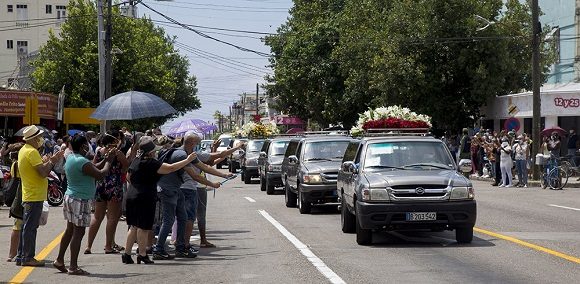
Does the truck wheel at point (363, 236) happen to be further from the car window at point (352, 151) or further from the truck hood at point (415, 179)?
the car window at point (352, 151)

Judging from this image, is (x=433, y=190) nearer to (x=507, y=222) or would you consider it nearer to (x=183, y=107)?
(x=507, y=222)

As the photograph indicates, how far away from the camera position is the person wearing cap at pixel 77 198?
1218cm

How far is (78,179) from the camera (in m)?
12.3

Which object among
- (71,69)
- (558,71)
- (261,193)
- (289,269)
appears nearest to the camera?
(289,269)

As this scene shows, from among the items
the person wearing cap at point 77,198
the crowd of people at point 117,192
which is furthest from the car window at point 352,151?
the person wearing cap at point 77,198

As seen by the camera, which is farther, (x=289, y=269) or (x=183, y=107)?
(x=183, y=107)

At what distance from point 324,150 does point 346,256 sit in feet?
32.9

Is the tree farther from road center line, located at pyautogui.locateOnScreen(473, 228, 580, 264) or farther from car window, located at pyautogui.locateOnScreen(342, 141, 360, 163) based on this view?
road center line, located at pyautogui.locateOnScreen(473, 228, 580, 264)

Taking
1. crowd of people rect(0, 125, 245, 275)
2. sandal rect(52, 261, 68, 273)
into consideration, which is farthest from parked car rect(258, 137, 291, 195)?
sandal rect(52, 261, 68, 273)

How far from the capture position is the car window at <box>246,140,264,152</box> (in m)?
40.8

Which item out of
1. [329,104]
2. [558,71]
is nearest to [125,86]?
[329,104]

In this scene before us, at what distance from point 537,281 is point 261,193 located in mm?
20993

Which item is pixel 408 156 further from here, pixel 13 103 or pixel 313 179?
pixel 13 103

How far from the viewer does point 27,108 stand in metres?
27.5
